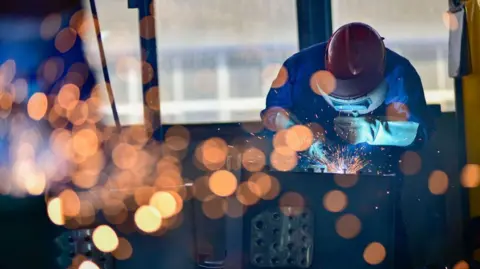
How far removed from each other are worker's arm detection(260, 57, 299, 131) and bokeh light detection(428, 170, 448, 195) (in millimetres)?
764

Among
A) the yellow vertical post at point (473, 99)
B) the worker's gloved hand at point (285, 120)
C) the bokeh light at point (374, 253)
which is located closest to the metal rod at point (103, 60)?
the worker's gloved hand at point (285, 120)

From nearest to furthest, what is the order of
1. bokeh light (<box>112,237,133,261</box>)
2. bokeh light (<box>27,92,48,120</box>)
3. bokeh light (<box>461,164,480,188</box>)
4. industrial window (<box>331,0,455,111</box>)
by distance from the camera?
1. bokeh light (<box>112,237,133,261</box>)
2. bokeh light (<box>27,92,48,120</box>)
3. bokeh light (<box>461,164,480,188</box>)
4. industrial window (<box>331,0,455,111</box>)

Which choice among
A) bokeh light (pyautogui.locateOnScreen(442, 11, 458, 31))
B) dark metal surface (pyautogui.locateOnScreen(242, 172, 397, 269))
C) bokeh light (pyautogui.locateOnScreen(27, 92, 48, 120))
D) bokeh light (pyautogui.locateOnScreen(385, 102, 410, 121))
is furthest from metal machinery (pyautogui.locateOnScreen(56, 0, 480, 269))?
bokeh light (pyautogui.locateOnScreen(442, 11, 458, 31))

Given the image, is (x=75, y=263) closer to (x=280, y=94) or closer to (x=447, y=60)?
(x=280, y=94)

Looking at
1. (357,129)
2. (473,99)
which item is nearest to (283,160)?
(357,129)

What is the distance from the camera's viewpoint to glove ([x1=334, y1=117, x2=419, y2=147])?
1845 millimetres

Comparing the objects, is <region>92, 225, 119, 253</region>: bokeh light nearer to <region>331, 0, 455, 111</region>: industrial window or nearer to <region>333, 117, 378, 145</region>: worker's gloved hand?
<region>333, 117, 378, 145</region>: worker's gloved hand

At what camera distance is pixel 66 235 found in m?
1.54

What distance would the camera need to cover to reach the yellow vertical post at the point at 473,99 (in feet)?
7.88

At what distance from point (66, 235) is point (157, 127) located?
1.37 m

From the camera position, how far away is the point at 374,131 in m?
1.85

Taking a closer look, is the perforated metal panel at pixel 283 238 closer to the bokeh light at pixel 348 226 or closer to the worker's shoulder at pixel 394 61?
the bokeh light at pixel 348 226

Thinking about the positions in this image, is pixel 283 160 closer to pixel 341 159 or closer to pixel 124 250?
pixel 341 159

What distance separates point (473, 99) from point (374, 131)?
844 millimetres
